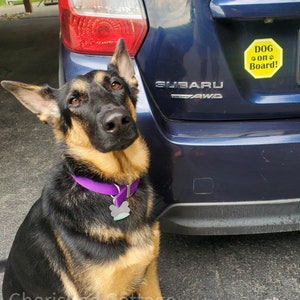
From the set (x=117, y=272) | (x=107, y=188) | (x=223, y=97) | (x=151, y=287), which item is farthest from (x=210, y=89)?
(x=151, y=287)

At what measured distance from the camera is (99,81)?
2.25m

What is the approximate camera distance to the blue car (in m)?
2.22

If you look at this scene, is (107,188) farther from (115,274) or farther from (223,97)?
(223,97)

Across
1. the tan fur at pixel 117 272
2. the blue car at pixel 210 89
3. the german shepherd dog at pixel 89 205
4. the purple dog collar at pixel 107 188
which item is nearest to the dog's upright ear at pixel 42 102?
the german shepherd dog at pixel 89 205

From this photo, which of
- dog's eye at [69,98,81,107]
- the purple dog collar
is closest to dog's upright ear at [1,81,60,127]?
dog's eye at [69,98,81,107]

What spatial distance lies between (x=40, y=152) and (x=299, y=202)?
9.70 ft

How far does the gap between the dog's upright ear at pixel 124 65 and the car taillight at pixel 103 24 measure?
0.10 m

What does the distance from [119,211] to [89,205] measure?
0.51 feet

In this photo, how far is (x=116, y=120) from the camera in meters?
1.99

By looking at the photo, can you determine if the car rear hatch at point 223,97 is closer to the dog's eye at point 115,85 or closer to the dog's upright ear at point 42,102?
the dog's eye at point 115,85

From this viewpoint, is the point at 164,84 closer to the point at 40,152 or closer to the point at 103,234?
the point at 103,234

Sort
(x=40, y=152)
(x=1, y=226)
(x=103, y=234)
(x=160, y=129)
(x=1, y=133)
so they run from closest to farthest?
(x=103, y=234) → (x=160, y=129) → (x=1, y=226) → (x=40, y=152) → (x=1, y=133)

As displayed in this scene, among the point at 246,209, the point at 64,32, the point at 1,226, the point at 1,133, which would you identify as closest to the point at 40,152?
the point at 1,133

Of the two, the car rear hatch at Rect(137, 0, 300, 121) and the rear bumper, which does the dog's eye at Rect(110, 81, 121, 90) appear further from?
the rear bumper
